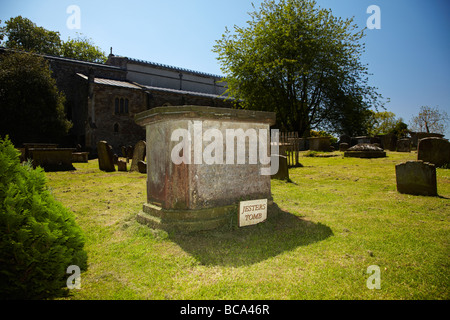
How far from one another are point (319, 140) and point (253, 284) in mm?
20334

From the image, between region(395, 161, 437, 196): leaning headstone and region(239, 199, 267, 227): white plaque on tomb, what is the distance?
4.39 m

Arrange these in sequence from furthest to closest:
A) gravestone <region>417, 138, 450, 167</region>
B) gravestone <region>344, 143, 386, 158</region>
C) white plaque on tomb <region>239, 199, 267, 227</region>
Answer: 1. gravestone <region>344, 143, 386, 158</region>
2. gravestone <region>417, 138, 450, 167</region>
3. white plaque on tomb <region>239, 199, 267, 227</region>

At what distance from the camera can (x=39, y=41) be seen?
120ft

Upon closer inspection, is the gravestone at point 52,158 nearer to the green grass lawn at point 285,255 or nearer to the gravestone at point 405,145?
the green grass lawn at point 285,255

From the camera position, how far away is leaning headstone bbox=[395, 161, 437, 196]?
19.8 ft

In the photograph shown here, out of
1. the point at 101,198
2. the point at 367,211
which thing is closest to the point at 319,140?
the point at 367,211

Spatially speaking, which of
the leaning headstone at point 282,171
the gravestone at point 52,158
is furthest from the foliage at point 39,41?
the leaning headstone at point 282,171

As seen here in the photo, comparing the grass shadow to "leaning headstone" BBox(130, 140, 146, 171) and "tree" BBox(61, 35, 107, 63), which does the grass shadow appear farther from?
"tree" BBox(61, 35, 107, 63)

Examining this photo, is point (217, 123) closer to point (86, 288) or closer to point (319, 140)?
point (86, 288)

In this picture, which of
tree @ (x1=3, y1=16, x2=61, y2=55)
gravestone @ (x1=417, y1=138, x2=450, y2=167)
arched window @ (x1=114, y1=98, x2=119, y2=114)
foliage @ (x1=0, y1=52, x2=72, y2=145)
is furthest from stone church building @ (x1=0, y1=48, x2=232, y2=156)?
gravestone @ (x1=417, y1=138, x2=450, y2=167)

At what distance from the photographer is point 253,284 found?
2471 mm

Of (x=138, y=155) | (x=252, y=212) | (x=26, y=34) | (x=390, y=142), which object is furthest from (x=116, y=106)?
(x=252, y=212)

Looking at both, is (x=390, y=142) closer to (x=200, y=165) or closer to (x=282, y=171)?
(x=282, y=171)

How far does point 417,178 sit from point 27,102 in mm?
27796
